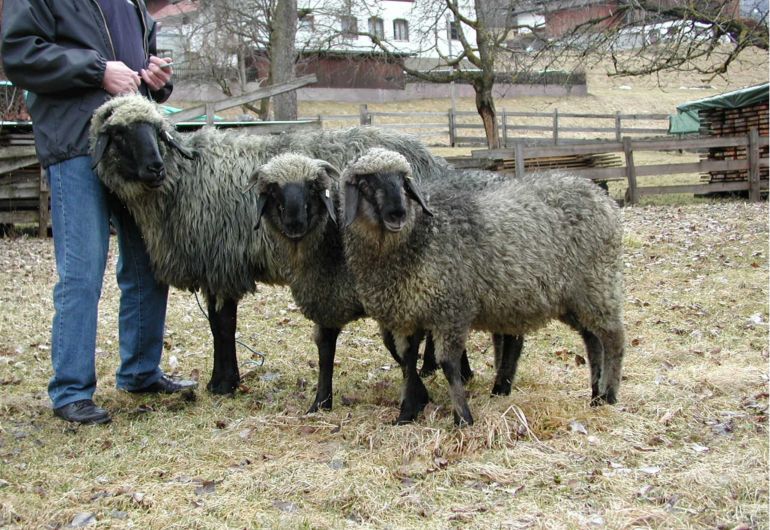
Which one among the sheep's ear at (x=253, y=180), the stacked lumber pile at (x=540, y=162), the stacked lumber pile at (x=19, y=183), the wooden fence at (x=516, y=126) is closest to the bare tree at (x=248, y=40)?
the wooden fence at (x=516, y=126)

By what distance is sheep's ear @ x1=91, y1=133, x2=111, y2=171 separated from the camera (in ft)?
16.1

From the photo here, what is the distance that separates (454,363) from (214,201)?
218 centimetres

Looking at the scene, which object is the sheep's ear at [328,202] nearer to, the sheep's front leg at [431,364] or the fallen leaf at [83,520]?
the sheep's front leg at [431,364]

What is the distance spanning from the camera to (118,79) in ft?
16.3

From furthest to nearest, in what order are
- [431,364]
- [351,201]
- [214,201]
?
[431,364] → [214,201] → [351,201]

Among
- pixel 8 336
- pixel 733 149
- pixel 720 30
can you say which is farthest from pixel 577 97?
pixel 8 336

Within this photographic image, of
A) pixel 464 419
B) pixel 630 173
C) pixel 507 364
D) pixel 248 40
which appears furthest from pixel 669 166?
pixel 248 40

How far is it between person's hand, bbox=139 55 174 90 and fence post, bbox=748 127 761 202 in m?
16.4

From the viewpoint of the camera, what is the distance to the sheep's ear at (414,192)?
14.8 feet

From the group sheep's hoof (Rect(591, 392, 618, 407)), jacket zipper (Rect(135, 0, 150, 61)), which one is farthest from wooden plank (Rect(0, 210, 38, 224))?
sheep's hoof (Rect(591, 392, 618, 407))

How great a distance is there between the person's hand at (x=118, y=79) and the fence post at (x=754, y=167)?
55.3 ft

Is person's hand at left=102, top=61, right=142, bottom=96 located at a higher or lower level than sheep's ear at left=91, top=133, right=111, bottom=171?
A: higher

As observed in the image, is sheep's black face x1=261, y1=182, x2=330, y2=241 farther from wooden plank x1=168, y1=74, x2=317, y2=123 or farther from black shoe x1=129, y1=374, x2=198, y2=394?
wooden plank x1=168, y1=74, x2=317, y2=123

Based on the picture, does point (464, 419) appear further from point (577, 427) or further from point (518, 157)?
point (518, 157)
